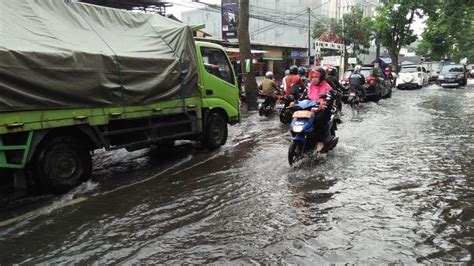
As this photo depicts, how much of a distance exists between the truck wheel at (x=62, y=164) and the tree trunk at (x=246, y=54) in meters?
10.9

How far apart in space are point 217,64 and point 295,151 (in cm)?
299

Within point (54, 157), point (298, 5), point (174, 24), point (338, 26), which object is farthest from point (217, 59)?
point (298, 5)

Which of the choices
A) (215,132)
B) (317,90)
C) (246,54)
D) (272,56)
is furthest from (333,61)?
(317,90)

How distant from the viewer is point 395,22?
39.5 meters

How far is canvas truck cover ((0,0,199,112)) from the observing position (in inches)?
217

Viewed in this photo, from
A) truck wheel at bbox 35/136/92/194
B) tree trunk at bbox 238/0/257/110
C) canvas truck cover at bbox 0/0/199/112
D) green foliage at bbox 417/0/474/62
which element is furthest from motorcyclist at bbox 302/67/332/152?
green foliage at bbox 417/0/474/62

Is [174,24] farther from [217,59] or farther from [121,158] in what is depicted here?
[121,158]

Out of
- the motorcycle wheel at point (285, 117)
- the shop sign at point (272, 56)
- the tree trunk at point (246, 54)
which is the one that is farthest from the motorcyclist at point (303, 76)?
the shop sign at point (272, 56)

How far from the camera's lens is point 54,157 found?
235 inches

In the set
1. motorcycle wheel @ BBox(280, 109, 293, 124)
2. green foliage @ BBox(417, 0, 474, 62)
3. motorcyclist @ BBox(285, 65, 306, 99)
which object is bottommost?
motorcycle wheel @ BBox(280, 109, 293, 124)

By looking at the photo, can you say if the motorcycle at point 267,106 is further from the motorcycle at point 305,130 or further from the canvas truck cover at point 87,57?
the motorcycle at point 305,130

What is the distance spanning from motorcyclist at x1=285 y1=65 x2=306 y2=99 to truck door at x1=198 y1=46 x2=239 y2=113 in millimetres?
4199

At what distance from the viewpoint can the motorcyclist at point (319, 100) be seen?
298 inches

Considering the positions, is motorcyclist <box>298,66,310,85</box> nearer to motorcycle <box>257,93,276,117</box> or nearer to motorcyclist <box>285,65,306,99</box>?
motorcyclist <box>285,65,306,99</box>
